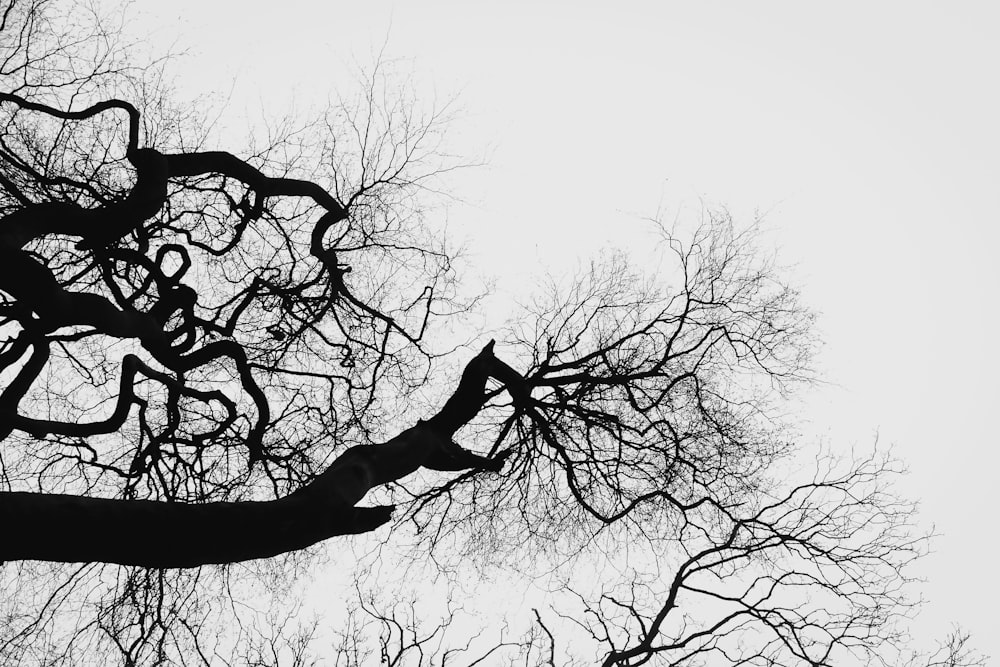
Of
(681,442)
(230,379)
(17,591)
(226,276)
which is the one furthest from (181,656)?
(681,442)

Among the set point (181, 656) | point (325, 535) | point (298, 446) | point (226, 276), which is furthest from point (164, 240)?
point (325, 535)

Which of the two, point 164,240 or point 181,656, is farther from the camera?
point 164,240

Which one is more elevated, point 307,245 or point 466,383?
point 307,245

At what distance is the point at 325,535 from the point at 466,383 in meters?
2.14

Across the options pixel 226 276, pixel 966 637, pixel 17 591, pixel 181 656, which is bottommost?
pixel 966 637

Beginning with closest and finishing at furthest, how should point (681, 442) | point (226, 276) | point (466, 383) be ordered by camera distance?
1. point (466, 383)
2. point (681, 442)
3. point (226, 276)

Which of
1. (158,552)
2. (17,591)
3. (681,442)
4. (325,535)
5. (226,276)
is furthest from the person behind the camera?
(226,276)

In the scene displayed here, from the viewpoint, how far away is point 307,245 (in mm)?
8758

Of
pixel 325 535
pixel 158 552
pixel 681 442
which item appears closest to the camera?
pixel 158 552

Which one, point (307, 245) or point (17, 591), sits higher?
point (307, 245)

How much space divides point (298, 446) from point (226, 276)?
2260 mm

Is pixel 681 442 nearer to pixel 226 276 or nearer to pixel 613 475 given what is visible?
pixel 613 475

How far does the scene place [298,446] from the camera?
8.05 meters

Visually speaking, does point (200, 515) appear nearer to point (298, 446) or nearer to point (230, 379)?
point (298, 446)
